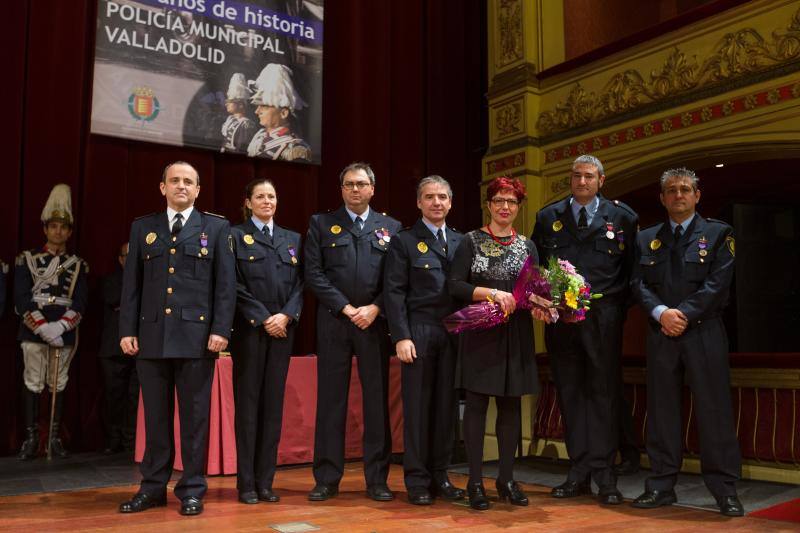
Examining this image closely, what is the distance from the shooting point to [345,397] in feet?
11.3

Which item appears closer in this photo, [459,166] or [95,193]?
[95,193]

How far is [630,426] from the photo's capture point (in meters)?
4.46

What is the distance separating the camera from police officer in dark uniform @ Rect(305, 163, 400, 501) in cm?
338

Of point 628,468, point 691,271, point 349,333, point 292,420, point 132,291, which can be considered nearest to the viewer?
point 132,291

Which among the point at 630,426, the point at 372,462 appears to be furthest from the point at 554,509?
the point at 630,426

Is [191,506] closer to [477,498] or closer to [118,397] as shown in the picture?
[477,498]

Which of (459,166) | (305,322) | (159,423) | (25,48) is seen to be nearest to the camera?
(159,423)

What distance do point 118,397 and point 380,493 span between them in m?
2.88

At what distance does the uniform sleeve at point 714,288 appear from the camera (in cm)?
319

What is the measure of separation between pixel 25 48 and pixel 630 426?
16.7 feet

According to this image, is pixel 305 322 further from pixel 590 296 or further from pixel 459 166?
pixel 590 296

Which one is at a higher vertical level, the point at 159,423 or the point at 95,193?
the point at 95,193

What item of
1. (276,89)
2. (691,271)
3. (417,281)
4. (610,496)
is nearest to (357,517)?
(417,281)

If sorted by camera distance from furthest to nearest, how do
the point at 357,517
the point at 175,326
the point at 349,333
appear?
the point at 349,333 → the point at 175,326 → the point at 357,517
